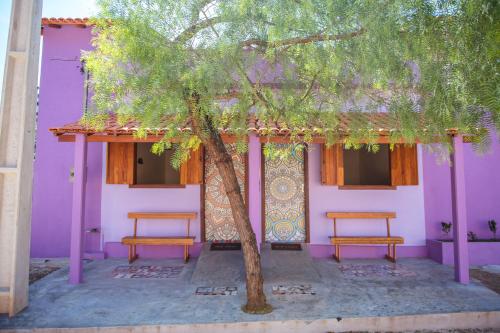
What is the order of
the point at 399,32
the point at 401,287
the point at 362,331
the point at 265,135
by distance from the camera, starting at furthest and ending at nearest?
the point at 265,135 → the point at 401,287 → the point at 362,331 → the point at 399,32

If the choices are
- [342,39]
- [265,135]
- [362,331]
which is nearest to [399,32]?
[342,39]

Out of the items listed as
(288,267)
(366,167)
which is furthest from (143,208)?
(366,167)

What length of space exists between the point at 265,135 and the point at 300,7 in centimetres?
267

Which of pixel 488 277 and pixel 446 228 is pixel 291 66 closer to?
pixel 488 277

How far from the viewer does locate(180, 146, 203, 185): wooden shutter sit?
745 cm

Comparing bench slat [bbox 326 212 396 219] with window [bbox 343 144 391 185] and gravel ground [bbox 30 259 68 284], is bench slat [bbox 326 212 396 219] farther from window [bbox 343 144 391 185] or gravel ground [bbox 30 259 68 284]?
gravel ground [bbox 30 259 68 284]

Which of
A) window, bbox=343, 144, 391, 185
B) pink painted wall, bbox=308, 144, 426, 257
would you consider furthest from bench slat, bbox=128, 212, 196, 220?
window, bbox=343, 144, 391, 185

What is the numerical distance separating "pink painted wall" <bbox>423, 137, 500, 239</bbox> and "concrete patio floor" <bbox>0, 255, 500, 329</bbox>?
1.71 metres

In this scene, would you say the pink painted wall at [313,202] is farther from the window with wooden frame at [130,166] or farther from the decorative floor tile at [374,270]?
the decorative floor tile at [374,270]

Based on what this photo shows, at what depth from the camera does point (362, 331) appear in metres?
4.52

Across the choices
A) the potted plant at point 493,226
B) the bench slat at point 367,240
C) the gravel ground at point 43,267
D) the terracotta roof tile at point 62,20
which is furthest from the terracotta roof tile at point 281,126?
the potted plant at point 493,226

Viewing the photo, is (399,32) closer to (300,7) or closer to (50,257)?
(300,7)

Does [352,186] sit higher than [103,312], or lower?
higher

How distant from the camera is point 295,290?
18.5ft
